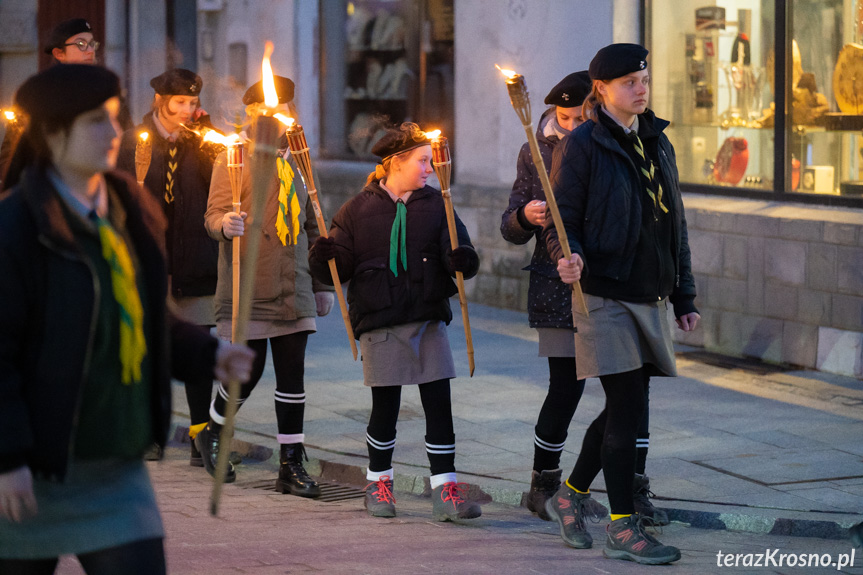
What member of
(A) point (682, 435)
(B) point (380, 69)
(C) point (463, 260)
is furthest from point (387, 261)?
(B) point (380, 69)

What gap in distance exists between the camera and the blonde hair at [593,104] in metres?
5.46

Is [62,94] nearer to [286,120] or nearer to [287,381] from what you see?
[286,120]

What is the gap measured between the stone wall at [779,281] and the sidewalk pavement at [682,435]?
18 centimetres

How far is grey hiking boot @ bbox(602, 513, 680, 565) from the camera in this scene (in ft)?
17.1

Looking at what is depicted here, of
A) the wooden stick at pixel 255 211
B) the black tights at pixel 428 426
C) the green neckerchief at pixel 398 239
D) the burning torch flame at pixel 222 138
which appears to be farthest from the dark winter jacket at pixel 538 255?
the wooden stick at pixel 255 211

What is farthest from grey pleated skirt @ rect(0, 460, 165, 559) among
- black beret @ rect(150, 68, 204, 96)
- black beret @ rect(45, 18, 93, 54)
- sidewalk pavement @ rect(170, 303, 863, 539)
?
black beret @ rect(45, 18, 93, 54)

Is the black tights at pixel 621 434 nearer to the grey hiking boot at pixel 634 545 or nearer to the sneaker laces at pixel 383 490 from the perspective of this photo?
the grey hiking boot at pixel 634 545

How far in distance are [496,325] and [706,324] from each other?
2.16 metres

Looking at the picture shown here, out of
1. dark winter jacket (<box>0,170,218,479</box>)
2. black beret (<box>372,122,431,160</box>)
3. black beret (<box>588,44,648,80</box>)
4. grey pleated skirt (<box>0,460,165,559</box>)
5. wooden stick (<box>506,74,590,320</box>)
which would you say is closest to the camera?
dark winter jacket (<box>0,170,218,479</box>)

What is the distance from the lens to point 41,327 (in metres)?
3.19

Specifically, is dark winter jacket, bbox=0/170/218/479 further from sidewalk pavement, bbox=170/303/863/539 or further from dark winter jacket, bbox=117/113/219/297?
dark winter jacket, bbox=117/113/219/297

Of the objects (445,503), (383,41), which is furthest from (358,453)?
(383,41)

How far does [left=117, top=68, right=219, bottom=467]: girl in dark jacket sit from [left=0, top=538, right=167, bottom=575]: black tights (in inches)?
155

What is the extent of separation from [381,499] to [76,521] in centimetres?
302
